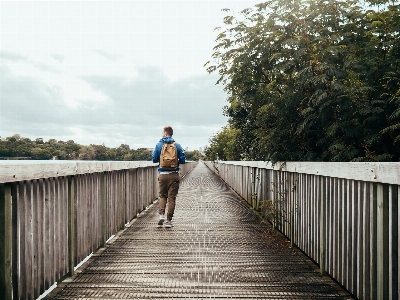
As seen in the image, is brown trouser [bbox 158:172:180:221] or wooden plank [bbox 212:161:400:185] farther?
brown trouser [bbox 158:172:180:221]

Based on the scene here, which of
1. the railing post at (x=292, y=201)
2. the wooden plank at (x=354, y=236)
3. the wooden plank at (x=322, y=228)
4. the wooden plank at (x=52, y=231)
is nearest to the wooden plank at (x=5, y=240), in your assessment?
the wooden plank at (x=52, y=231)

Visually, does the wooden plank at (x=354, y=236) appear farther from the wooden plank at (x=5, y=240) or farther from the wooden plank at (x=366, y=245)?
the wooden plank at (x=5, y=240)

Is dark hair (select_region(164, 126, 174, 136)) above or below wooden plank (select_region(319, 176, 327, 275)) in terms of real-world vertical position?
above

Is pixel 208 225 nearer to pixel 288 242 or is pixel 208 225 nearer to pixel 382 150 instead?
pixel 288 242

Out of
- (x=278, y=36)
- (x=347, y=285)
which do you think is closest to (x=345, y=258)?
(x=347, y=285)

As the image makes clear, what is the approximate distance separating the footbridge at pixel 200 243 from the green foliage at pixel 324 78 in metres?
0.79

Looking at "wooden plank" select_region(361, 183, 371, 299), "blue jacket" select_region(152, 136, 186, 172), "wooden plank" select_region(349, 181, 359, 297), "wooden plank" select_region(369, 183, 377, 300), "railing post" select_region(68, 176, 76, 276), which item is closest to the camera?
"wooden plank" select_region(369, 183, 377, 300)

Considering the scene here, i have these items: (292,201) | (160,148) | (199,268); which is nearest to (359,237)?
(199,268)

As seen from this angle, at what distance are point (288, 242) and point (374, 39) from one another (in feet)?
11.4

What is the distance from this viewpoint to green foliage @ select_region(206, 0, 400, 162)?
5.95 m

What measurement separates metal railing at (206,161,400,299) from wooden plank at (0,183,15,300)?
112 inches

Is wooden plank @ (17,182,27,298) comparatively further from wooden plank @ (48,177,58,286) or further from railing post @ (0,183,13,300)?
wooden plank @ (48,177,58,286)

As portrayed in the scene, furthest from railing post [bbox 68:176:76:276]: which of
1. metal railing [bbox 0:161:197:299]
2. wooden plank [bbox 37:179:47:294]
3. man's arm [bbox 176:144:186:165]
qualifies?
man's arm [bbox 176:144:186:165]

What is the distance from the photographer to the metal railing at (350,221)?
10.0ft
